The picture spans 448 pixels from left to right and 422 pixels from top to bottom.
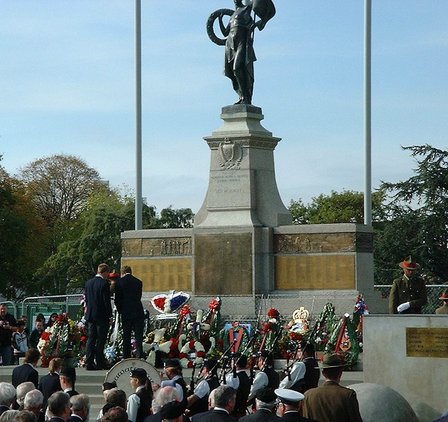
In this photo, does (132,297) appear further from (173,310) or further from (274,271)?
(274,271)

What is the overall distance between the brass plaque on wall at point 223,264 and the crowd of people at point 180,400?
12.7 metres

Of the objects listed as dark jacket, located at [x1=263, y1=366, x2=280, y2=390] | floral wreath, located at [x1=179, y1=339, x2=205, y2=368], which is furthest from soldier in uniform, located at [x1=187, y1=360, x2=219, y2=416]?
floral wreath, located at [x1=179, y1=339, x2=205, y2=368]

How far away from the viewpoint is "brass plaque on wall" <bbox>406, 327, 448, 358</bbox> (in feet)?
54.1

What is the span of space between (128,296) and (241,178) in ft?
25.5

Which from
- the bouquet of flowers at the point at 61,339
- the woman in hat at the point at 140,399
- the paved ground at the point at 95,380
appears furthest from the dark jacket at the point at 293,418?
the bouquet of flowers at the point at 61,339

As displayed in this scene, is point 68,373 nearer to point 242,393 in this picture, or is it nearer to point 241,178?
point 242,393

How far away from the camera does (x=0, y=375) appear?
21.8m

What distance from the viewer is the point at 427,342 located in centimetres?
1664

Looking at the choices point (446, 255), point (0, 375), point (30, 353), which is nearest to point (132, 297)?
point (0, 375)

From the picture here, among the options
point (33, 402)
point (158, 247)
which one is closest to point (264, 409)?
point (33, 402)

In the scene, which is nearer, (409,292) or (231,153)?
(409,292)

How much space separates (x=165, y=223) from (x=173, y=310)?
44835mm

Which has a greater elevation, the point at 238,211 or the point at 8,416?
the point at 238,211

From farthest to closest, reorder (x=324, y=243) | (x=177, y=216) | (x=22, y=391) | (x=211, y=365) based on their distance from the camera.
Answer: (x=177, y=216) < (x=324, y=243) < (x=211, y=365) < (x=22, y=391)
